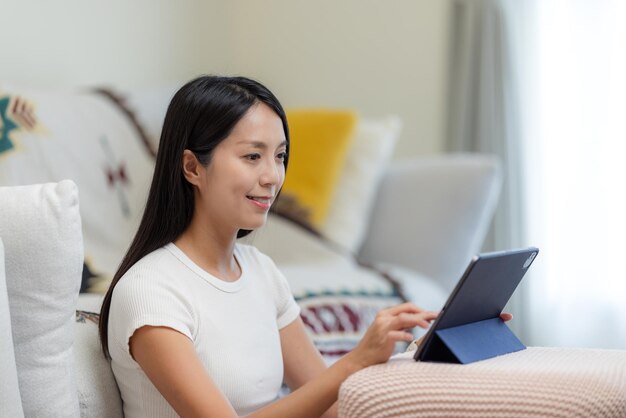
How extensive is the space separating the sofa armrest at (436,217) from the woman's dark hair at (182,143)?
1.47 metres

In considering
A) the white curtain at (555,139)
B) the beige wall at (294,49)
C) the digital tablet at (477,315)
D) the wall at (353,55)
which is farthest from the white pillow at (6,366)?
the wall at (353,55)

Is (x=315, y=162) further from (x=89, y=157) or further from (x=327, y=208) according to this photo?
(x=89, y=157)

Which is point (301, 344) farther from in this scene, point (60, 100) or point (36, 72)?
point (36, 72)

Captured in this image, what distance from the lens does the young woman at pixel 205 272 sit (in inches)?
45.4

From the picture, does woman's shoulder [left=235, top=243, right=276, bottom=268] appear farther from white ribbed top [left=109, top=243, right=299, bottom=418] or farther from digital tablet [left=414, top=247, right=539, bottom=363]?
digital tablet [left=414, top=247, right=539, bottom=363]

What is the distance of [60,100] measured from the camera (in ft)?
8.14

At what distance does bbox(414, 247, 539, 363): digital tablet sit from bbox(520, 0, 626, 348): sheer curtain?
7.17 ft

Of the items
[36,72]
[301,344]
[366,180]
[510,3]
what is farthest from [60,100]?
[510,3]

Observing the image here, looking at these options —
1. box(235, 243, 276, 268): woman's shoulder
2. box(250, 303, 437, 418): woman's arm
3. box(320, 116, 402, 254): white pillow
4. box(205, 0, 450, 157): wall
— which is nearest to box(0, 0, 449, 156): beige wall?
box(205, 0, 450, 157): wall

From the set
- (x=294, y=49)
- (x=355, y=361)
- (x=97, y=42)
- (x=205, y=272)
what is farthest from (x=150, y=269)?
(x=294, y=49)

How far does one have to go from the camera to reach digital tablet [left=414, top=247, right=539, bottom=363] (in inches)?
38.4

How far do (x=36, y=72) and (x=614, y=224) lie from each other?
1918 mm

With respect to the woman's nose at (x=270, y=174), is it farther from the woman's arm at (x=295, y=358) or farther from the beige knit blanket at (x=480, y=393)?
the beige knit blanket at (x=480, y=393)

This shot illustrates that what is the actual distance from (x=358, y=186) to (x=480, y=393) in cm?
196
